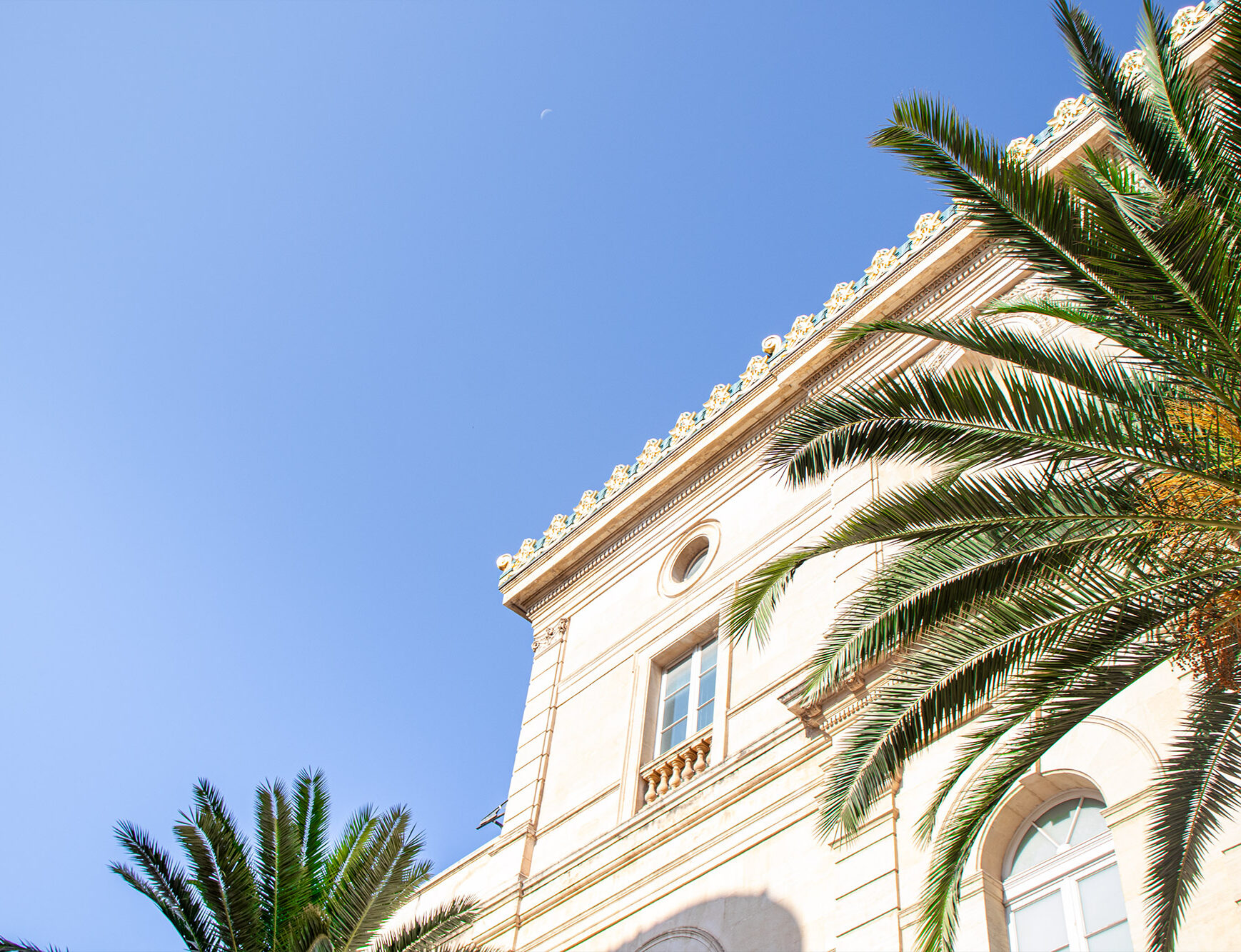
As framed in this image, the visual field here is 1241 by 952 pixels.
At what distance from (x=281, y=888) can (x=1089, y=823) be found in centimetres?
856

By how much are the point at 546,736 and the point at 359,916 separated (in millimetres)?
5150

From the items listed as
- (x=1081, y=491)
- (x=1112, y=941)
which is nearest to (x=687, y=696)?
(x=1112, y=941)

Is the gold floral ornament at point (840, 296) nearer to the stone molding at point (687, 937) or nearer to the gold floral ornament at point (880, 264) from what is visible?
the gold floral ornament at point (880, 264)

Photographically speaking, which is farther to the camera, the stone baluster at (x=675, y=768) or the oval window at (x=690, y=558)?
the oval window at (x=690, y=558)

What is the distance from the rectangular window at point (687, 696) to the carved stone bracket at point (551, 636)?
260cm

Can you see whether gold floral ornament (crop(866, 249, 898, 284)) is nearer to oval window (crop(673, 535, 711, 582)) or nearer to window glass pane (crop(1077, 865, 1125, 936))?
oval window (crop(673, 535, 711, 582))

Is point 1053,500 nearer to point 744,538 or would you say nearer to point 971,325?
point 971,325

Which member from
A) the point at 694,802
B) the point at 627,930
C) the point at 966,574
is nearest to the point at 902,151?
the point at 966,574

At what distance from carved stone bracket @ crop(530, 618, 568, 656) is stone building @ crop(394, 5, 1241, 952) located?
6 cm

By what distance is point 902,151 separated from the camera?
9789mm

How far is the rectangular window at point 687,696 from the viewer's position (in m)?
17.1

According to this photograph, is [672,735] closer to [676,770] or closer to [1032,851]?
[676,770]

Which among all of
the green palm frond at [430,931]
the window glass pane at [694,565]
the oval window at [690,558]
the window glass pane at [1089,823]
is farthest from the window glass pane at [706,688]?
the window glass pane at [1089,823]

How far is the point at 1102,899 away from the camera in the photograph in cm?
1046
